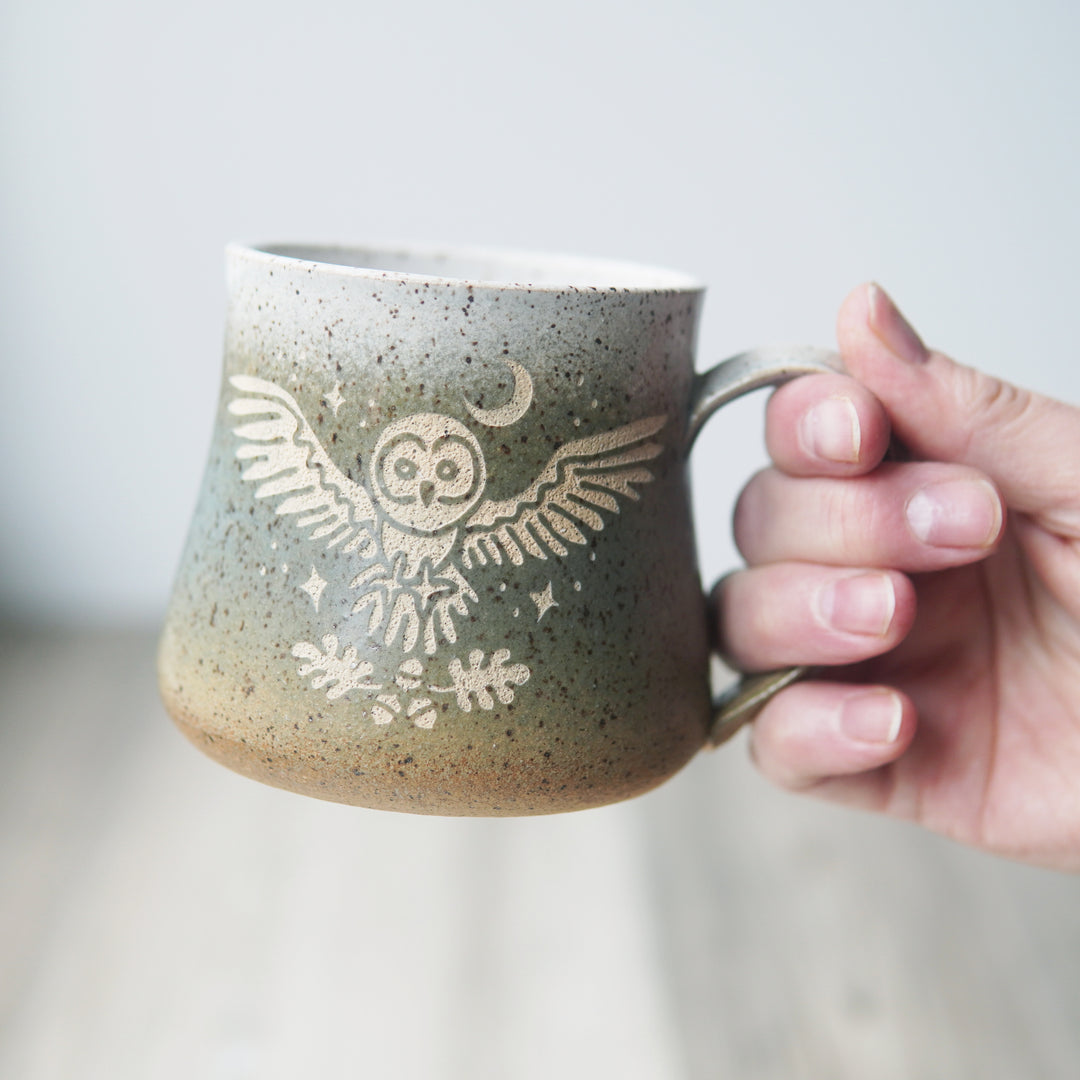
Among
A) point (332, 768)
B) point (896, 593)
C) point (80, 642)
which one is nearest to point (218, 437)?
point (332, 768)

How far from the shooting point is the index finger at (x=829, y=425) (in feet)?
2.31

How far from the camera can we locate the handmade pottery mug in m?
0.57

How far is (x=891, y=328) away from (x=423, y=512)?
1.09 ft

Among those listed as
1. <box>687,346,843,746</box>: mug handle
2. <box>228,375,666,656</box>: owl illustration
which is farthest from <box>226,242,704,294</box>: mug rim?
<box>228,375,666,656</box>: owl illustration

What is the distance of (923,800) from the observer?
1009 mm

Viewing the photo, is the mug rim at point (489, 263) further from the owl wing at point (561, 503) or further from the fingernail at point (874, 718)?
the fingernail at point (874, 718)

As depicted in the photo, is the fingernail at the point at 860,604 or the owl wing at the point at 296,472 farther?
the fingernail at the point at 860,604

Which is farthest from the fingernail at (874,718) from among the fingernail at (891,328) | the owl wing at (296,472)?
the owl wing at (296,472)

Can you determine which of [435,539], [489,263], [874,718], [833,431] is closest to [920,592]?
[874,718]

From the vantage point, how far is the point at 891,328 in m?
0.72

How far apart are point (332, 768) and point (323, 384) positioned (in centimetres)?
19

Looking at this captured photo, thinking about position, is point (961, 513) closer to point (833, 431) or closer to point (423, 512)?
point (833, 431)

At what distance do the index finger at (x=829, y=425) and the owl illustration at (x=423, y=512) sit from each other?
18 centimetres

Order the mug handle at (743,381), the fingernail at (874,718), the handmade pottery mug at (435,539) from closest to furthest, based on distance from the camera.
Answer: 1. the handmade pottery mug at (435,539)
2. the mug handle at (743,381)
3. the fingernail at (874,718)
